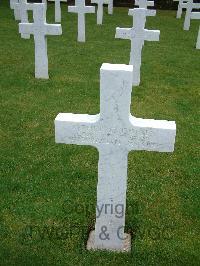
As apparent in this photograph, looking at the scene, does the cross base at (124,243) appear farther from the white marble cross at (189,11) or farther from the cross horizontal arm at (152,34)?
the white marble cross at (189,11)

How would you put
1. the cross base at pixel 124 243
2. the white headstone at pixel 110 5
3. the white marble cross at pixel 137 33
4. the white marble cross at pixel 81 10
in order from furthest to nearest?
1. the white headstone at pixel 110 5
2. the white marble cross at pixel 81 10
3. the white marble cross at pixel 137 33
4. the cross base at pixel 124 243

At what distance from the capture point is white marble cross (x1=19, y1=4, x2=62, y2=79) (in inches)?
283

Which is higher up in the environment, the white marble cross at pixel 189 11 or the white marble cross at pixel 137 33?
the white marble cross at pixel 137 33

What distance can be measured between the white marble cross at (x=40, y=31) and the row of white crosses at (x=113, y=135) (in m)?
4.67

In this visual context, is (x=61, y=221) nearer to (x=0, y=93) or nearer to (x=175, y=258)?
(x=175, y=258)

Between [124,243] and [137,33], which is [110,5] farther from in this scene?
[124,243]

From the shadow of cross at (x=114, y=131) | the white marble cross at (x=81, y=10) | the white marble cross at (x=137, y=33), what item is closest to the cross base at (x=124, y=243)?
the shadow of cross at (x=114, y=131)

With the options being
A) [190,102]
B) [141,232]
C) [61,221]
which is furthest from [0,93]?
[141,232]

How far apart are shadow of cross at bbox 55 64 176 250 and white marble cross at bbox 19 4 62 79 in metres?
4.70

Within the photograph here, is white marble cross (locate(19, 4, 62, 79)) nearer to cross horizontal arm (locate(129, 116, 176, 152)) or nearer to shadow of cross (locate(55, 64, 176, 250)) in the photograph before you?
shadow of cross (locate(55, 64, 176, 250))

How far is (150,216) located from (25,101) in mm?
3372

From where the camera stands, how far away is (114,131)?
2.81 meters

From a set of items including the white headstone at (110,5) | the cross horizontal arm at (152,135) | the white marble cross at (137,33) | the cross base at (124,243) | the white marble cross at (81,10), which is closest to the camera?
the cross horizontal arm at (152,135)

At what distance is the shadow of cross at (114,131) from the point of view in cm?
261
